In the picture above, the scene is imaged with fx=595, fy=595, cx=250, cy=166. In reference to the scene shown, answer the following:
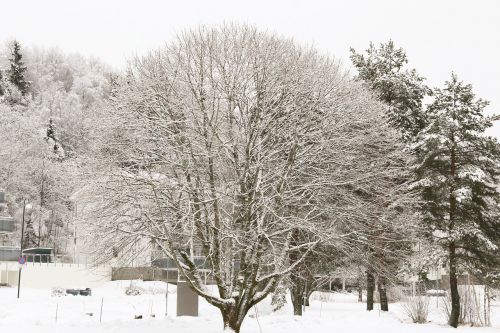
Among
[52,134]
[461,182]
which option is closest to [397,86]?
[461,182]

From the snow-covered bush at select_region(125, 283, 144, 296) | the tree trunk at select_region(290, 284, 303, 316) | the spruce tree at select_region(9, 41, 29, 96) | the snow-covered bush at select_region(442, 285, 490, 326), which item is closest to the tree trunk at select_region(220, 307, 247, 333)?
the tree trunk at select_region(290, 284, 303, 316)

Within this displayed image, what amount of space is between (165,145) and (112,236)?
3030 mm

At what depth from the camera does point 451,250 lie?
2627 cm

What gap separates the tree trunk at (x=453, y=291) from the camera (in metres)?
25.1

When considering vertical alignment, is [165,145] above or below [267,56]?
below

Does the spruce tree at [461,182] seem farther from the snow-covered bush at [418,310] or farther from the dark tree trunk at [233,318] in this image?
the dark tree trunk at [233,318]

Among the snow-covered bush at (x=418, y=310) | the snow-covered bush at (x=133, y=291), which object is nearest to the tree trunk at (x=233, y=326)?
the snow-covered bush at (x=418, y=310)

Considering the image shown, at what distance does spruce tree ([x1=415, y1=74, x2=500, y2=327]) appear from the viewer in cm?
2602

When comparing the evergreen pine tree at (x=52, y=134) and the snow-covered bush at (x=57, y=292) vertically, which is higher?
the evergreen pine tree at (x=52, y=134)

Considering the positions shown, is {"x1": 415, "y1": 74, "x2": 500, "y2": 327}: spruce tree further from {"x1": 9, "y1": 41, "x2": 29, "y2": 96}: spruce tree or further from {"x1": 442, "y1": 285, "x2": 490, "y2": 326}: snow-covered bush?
{"x1": 9, "y1": 41, "x2": 29, "y2": 96}: spruce tree

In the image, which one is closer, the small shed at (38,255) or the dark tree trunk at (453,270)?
the dark tree trunk at (453,270)

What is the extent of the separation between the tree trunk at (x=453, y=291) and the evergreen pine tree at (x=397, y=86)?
24.8ft

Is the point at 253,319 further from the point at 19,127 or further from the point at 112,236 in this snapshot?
the point at 19,127

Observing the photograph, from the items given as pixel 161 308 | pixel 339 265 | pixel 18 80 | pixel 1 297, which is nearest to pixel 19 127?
pixel 18 80
